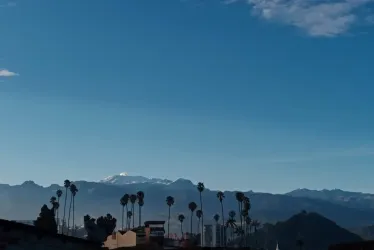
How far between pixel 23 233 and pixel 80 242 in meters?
9.38

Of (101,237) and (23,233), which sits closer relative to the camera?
(23,233)

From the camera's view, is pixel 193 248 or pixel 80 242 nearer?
pixel 80 242

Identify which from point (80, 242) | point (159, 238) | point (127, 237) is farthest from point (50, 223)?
point (80, 242)

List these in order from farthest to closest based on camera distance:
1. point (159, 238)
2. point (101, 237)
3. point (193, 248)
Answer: point (101, 237) → point (159, 238) → point (193, 248)

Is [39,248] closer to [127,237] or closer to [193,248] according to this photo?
[193,248]

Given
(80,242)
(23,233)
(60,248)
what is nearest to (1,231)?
(23,233)

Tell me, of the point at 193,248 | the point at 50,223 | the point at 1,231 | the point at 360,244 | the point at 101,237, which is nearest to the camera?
the point at 1,231

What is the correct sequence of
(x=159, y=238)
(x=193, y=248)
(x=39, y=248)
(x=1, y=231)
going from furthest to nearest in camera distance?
1. (x=159, y=238)
2. (x=193, y=248)
3. (x=39, y=248)
4. (x=1, y=231)

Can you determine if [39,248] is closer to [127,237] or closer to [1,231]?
[1,231]

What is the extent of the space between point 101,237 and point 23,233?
159787 millimetres

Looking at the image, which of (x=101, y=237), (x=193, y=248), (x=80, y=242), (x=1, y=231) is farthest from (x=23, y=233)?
(x=101, y=237)

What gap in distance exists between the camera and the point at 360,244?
91.8m

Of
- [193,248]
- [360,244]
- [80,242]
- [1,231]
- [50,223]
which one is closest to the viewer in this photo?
[1,231]

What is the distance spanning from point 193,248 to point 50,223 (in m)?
65.0
